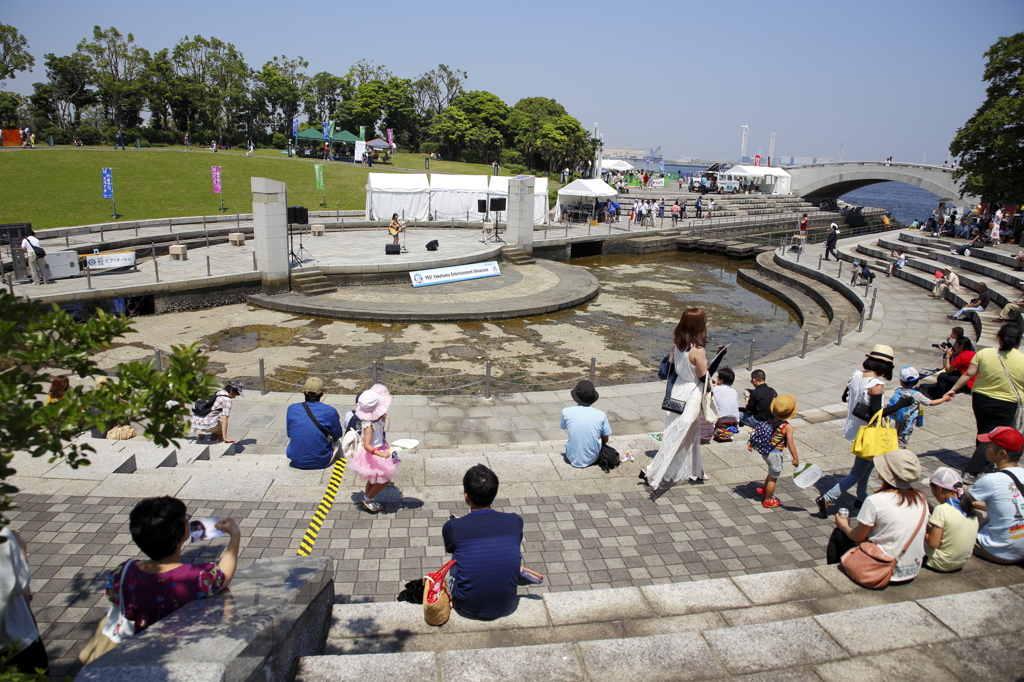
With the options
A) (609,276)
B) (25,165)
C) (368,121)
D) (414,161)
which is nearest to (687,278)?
(609,276)

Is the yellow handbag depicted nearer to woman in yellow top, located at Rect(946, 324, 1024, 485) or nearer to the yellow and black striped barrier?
woman in yellow top, located at Rect(946, 324, 1024, 485)

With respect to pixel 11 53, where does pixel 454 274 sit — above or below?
below

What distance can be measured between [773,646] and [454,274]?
19336 mm

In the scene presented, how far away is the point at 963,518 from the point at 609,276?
→ 23.7 meters

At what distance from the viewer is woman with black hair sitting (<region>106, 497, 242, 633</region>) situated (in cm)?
352

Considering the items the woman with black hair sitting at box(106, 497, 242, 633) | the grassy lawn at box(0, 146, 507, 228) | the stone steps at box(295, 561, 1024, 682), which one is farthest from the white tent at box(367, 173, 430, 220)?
the woman with black hair sitting at box(106, 497, 242, 633)

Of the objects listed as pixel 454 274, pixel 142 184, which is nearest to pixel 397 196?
pixel 454 274

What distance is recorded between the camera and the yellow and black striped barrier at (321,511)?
566 centimetres

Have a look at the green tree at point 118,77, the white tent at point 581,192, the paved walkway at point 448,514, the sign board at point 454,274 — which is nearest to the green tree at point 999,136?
the white tent at point 581,192

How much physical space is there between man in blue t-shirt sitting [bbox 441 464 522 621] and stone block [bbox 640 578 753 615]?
3.76 feet

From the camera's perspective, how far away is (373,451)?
644 cm

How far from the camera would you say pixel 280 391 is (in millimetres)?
11875

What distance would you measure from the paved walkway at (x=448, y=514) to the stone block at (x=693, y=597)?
0.74 m

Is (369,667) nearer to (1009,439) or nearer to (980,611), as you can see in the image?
(980,611)
